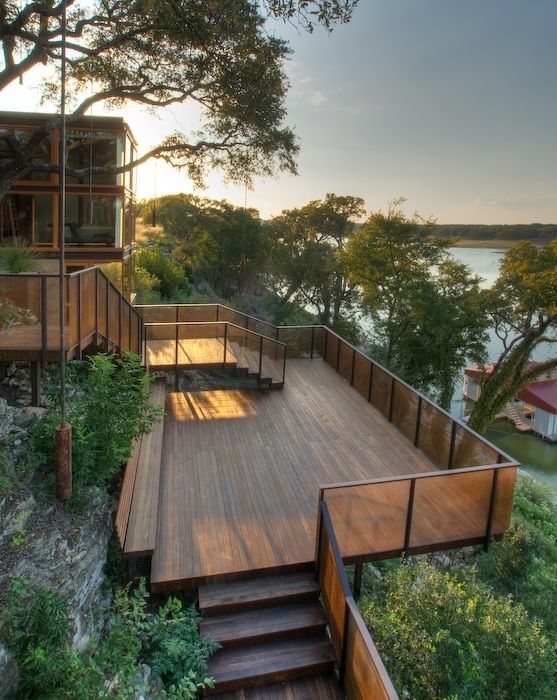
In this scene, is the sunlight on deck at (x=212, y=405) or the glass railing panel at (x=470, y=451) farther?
the sunlight on deck at (x=212, y=405)

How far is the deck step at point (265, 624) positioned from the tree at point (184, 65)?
9.22 metres

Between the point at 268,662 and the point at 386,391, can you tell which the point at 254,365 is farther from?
the point at 268,662

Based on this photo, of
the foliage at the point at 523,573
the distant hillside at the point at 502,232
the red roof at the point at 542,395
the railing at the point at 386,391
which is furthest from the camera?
the red roof at the point at 542,395

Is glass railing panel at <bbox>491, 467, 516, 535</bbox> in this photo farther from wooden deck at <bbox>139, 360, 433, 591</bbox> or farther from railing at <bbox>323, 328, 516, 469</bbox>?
wooden deck at <bbox>139, 360, 433, 591</bbox>

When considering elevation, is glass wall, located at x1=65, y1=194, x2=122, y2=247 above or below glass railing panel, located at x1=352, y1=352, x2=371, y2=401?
above

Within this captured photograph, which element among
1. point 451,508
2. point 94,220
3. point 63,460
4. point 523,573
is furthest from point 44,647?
point 94,220

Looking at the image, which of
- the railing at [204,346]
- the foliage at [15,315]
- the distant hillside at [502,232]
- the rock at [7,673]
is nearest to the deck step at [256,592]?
the rock at [7,673]

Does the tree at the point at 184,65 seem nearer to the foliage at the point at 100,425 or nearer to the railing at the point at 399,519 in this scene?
the foliage at the point at 100,425

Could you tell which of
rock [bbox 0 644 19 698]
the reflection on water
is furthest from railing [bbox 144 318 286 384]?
the reflection on water

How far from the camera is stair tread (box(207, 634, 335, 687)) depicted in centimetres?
464

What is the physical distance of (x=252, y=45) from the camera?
11.0m

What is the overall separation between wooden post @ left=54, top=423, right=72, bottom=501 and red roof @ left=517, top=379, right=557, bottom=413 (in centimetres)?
3140

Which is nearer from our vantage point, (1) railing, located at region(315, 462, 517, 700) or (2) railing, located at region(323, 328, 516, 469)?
(1) railing, located at region(315, 462, 517, 700)

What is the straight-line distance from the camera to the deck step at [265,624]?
4.95 meters
